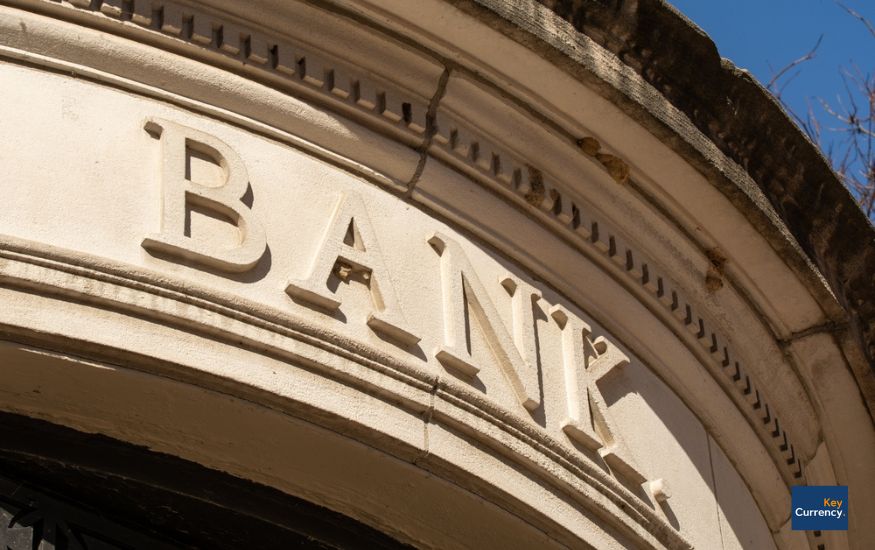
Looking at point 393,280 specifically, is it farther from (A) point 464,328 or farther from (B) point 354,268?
(A) point 464,328

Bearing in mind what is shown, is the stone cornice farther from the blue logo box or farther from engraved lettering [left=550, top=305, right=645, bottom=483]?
engraved lettering [left=550, top=305, right=645, bottom=483]

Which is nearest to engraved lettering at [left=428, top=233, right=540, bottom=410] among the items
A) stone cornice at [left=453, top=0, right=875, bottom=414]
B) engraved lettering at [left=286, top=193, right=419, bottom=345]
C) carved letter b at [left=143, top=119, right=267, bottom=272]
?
engraved lettering at [left=286, top=193, right=419, bottom=345]

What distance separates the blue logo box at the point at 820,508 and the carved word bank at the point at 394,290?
3.38 feet

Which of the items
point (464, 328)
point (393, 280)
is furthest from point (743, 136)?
point (393, 280)

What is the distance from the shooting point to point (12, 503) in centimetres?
430

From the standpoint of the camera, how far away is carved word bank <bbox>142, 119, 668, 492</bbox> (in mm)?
4398

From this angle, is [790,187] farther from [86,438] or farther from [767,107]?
[86,438]

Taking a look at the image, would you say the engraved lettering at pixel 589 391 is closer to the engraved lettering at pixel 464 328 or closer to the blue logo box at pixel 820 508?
the engraved lettering at pixel 464 328

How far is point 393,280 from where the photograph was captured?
15.4ft

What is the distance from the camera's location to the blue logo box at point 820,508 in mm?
5926

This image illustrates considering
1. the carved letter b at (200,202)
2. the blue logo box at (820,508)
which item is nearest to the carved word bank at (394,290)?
the carved letter b at (200,202)

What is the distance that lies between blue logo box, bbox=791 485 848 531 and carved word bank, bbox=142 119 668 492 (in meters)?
1.03

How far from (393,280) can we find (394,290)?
0.15 feet

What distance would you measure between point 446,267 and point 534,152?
0.63m
